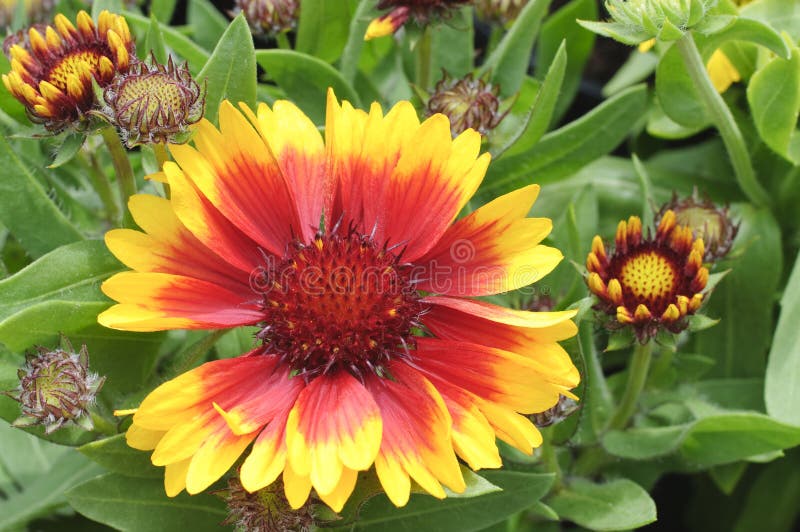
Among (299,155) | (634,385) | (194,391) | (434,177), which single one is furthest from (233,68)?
(634,385)

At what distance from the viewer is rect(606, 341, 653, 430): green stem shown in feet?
3.53

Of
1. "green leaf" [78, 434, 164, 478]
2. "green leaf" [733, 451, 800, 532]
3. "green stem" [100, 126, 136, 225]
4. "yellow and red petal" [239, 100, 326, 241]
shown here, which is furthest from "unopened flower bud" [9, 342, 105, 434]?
"green leaf" [733, 451, 800, 532]

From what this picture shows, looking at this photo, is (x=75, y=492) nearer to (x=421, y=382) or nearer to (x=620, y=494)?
(x=421, y=382)

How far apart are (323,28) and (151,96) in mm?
431

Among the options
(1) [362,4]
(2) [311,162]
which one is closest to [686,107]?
(1) [362,4]

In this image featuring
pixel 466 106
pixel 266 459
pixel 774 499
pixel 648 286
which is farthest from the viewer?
pixel 774 499

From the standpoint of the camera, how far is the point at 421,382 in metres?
0.87

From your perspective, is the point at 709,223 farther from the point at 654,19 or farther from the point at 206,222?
the point at 206,222

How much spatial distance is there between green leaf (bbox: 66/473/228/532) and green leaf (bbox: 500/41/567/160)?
0.51 metres

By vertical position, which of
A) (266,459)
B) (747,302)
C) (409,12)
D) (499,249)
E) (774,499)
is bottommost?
(774,499)

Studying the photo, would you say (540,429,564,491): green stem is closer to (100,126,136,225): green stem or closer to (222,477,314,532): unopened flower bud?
(222,477,314,532): unopened flower bud

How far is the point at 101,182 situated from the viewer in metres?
1.16

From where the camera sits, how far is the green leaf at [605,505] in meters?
1.05

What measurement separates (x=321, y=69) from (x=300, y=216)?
0.27 meters
